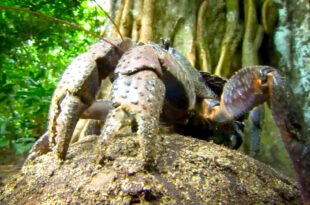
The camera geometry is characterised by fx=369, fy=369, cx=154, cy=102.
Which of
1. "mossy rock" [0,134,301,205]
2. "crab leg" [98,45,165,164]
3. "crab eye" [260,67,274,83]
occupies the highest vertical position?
"crab eye" [260,67,274,83]

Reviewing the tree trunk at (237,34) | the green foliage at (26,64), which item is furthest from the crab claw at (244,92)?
the green foliage at (26,64)

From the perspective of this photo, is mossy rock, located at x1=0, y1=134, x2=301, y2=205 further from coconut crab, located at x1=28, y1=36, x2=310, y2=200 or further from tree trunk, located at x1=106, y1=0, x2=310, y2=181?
tree trunk, located at x1=106, y1=0, x2=310, y2=181

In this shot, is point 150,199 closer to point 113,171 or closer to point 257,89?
point 113,171

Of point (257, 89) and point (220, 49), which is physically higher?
point (220, 49)

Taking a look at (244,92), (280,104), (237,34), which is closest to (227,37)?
(237,34)

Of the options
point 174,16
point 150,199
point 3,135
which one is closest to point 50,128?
point 150,199

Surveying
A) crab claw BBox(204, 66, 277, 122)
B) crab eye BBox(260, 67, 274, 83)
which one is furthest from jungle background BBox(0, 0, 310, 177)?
crab eye BBox(260, 67, 274, 83)
